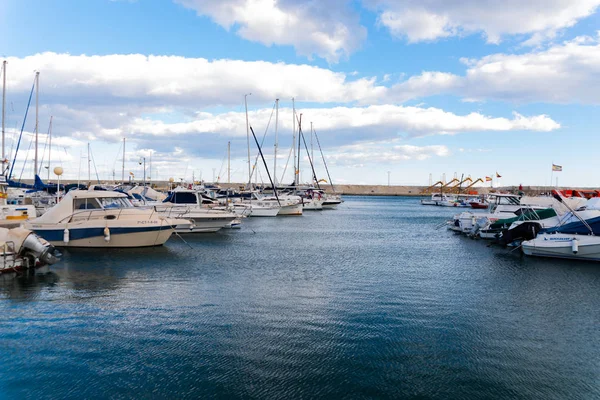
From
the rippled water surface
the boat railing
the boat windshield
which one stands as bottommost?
the rippled water surface

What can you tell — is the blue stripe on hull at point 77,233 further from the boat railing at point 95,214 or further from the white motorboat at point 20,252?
the white motorboat at point 20,252

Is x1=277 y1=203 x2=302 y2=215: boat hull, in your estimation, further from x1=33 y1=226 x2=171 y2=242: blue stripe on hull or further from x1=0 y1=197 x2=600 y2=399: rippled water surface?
x1=0 y1=197 x2=600 y2=399: rippled water surface

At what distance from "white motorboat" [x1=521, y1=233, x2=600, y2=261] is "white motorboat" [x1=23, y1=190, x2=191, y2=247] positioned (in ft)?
70.9

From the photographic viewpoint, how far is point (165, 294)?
17031 millimetres

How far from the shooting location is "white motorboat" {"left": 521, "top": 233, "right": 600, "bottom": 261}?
995 inches

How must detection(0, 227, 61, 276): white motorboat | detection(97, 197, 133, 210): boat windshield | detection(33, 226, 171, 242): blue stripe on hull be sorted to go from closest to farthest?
detection(0, 227, 61, 276): white motorboat, detection(33, 226, 171, 242): blue stripe on hull, detection(97, 197, 133, 210): boat windshield

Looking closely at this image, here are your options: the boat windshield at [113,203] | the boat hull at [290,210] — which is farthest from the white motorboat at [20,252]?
the boat hull at [290,210]

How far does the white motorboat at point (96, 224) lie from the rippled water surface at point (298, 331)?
12.0 feet

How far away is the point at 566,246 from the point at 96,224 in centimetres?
2635

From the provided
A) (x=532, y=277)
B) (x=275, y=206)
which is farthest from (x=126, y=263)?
(x=275, y=206)

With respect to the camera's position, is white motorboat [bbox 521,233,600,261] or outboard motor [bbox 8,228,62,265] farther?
white motorboat [bbox 521,233,600,261]

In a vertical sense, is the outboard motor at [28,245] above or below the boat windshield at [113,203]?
below

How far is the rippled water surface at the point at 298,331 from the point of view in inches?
382

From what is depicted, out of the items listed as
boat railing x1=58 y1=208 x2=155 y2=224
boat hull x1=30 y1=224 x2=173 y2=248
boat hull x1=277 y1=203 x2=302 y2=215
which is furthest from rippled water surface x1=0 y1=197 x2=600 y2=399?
boat hull x1=277 y1=203 x2=302 y2=215
